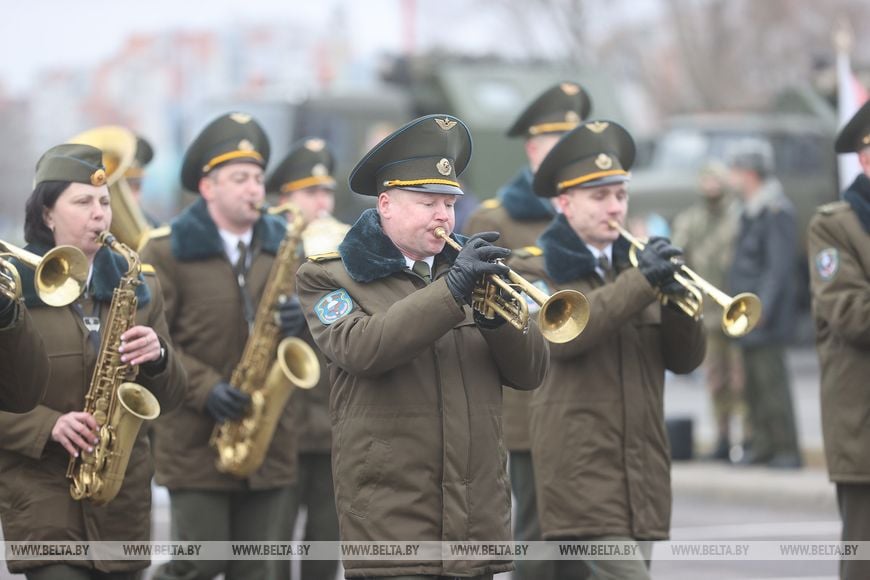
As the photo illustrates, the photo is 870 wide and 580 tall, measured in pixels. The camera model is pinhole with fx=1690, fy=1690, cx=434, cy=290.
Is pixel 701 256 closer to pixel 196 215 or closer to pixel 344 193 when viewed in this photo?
pixel 196 215

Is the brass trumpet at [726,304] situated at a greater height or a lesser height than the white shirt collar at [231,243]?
lesser

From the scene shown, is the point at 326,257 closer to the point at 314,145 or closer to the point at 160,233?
the point at 160,233

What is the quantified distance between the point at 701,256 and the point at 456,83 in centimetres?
1022

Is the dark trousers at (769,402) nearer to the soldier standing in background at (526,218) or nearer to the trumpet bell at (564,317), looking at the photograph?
the soldier standing in background at (526,218)

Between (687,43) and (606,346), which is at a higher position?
(687,43)

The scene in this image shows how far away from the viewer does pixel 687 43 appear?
39.9 m

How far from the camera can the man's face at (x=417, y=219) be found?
19.5 ft

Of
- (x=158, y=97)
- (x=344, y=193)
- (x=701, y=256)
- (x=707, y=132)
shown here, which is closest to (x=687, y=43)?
(x=707, y=132)

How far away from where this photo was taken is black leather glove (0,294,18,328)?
5.62 m

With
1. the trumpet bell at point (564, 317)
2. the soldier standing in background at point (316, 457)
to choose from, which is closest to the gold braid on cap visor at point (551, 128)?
the soldier standing in background at point (316, 457)

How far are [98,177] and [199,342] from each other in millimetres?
1514

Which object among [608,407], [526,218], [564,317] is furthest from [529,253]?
[564,317]

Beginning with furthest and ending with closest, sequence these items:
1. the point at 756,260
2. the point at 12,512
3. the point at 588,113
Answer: the point at 756,260, the point at 588,113, the point at 12,512

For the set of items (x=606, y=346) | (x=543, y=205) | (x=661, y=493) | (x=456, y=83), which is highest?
(x=456, y=83)
